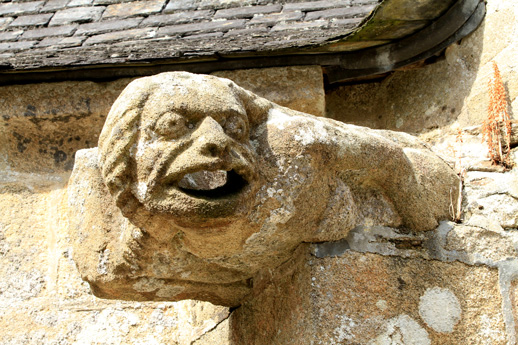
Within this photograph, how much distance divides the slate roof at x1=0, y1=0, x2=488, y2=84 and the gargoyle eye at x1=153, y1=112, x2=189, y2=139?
3.84 ft

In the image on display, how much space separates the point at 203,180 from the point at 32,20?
80.5 inches

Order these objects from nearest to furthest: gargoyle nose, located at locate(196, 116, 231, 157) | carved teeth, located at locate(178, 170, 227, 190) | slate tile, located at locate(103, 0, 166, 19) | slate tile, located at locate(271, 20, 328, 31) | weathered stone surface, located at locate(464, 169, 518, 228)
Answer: gargoyle nose, located at locate(196, 116, 231, 157)
carved teeth, located at locate(178, 170, 227, 190)
weathered stone surface, located at locate(464, 169, 518, 228)
slate tile, located at locate(271, 20, 328, 31)
slate tile, located at locate(103, 0, 166, 19)

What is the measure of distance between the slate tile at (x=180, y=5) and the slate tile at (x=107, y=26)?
0.47ft

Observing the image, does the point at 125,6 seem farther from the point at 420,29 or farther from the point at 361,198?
the point at 361,198

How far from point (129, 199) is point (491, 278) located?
42.7 inches

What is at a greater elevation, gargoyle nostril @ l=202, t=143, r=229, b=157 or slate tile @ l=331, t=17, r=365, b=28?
slate tile @ l=331, t=17, r=365, b=28

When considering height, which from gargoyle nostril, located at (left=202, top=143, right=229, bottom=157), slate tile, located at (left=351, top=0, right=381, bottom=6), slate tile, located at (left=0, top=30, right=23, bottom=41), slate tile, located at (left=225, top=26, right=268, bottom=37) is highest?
slate tile, located at (left=351, top=0, right=381, bottom=6)

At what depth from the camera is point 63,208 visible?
288cm

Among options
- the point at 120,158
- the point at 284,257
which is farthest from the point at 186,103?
the point at 284,257

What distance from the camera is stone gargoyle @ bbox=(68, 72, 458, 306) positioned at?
1581mm

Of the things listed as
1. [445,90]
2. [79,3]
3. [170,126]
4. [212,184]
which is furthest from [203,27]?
[170,126]

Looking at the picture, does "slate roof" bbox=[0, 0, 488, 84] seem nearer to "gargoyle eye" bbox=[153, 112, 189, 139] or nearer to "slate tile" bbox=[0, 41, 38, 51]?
"slate tile" bbox=[0, 41, 38, 51]

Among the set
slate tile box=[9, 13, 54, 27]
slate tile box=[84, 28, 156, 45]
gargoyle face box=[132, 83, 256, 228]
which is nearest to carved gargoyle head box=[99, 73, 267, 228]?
gargoyle face box=[132, 83, 256, 228]

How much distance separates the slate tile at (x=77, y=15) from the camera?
3307 mm
